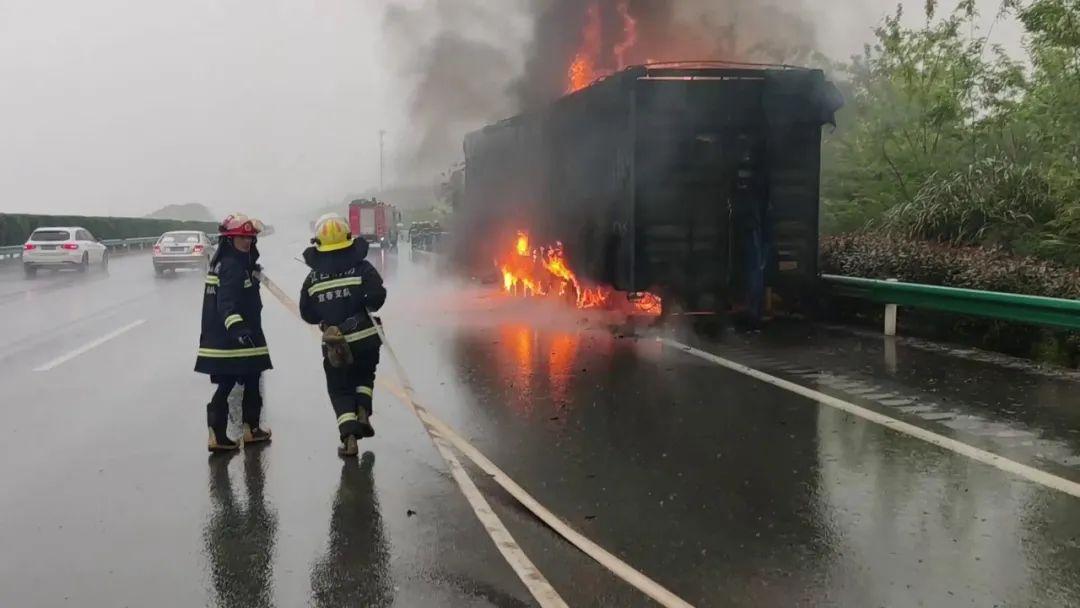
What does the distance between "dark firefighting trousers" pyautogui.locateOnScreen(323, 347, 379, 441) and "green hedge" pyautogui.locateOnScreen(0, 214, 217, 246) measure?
3422 centimetres

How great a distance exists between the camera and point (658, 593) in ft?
12.9

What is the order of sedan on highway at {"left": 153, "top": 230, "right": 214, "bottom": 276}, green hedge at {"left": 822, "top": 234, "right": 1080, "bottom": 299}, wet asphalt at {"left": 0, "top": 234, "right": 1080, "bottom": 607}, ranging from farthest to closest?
sedan on highway at {"left": 153, "top": 230, "right": 214, "bottom": 276}
green hedge at {"left": 822, "top": 234, "right": 1080, "bottom": 299}
wet asphalt at {"left": 0, "top": 234, "right": 1080, "bottom": 607}

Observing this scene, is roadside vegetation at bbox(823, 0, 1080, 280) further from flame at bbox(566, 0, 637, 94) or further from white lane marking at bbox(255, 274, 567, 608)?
white lane marking at bbox(255, 274, 567, 608)

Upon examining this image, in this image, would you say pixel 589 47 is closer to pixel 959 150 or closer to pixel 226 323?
pixel 959 150

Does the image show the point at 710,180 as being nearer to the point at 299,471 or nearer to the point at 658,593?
the point at 299,471

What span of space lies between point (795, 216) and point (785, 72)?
1910 millimetres

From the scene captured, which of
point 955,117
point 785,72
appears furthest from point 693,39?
point 785,72

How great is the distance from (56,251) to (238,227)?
24.7 meters

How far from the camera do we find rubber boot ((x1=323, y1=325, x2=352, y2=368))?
6145mm

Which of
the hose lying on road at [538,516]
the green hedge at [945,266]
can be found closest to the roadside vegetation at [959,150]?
the green hedge at [945,266]

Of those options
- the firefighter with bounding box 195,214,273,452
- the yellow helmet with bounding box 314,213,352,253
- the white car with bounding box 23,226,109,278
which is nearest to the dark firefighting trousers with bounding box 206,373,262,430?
the firefighter with bounding box 195,214,273,452

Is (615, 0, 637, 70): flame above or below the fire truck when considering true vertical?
above

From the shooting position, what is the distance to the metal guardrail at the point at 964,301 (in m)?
9.06

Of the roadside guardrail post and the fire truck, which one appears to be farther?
the fire truck
